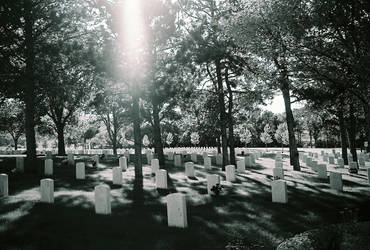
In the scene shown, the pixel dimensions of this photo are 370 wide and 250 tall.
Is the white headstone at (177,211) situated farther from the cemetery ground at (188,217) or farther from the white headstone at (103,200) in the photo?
the white headstone at (103,200)

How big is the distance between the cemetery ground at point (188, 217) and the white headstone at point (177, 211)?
205 millimetres

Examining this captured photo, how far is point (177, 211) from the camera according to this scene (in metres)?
7.45

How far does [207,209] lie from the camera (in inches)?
361

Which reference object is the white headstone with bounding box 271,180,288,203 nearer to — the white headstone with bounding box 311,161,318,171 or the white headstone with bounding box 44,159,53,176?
the white headstone with bounding box 311,161,318,171

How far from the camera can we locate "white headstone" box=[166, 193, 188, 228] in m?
7.39

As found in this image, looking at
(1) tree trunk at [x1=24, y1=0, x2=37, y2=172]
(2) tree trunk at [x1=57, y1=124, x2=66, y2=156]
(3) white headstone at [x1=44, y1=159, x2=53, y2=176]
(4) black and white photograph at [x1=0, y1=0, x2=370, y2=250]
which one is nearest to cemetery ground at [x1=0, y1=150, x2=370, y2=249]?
(4) black and white photograph at [x1=0, y1=0, x2=370, y2=250]

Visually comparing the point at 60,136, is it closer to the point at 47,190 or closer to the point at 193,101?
the point at 193,101

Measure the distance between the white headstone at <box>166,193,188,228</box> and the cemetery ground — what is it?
0.67ft

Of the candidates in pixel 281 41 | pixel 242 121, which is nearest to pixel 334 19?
pixel 281 41

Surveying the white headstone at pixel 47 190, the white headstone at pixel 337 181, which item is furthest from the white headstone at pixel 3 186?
the white headstone at pixel 337 181

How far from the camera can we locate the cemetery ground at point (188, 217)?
6.44 m

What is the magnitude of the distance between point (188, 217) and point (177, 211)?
3.29 feet

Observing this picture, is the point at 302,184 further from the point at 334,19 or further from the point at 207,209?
the point at 334,19

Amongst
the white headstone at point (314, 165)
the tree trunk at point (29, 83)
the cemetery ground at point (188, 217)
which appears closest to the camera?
the cemetery ground at point (188, 217)
